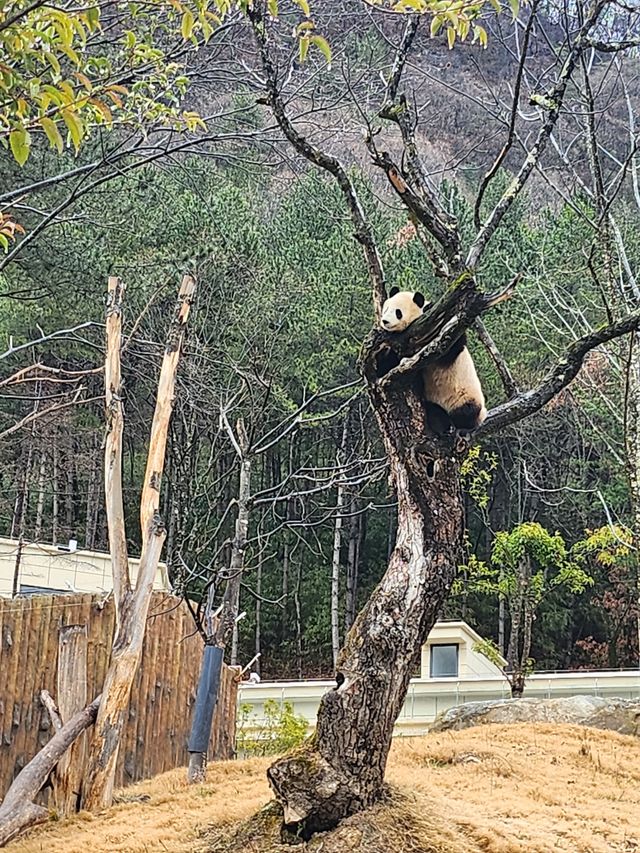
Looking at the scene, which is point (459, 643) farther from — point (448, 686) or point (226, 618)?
point (226, 618)

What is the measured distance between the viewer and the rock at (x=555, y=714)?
8.31m

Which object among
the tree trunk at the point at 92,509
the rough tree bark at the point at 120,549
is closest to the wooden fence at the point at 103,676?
the rough tree bark at the point at 120,549

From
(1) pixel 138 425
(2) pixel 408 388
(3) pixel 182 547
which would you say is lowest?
(3) pixel 182 547

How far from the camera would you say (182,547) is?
21.1ft

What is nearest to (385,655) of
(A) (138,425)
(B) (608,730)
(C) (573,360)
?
(C) (573,360)

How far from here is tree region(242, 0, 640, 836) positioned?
3.85 metres

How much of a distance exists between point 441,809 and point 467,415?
6.86 feet

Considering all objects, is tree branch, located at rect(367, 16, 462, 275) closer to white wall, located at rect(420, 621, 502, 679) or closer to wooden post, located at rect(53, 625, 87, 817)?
wooden post, located at rect(53, 625, 87, 817)

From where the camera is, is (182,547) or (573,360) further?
(182,547)

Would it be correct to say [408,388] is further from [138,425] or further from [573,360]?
[138,425]

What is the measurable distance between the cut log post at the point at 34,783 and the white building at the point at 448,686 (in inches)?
303

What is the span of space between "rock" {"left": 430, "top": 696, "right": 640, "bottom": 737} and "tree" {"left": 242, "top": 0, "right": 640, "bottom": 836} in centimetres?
497

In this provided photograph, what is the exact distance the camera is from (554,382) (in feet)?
14.2

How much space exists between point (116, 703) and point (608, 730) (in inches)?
192
